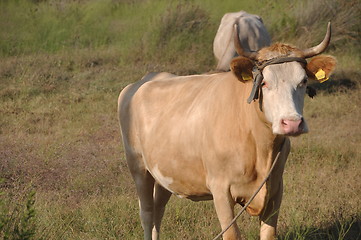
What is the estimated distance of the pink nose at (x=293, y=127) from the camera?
418 centimetres

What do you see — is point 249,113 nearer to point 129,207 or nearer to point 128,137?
point 128,137

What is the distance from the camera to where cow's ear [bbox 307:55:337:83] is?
474cm

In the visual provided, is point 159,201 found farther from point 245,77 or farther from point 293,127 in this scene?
point 293,127

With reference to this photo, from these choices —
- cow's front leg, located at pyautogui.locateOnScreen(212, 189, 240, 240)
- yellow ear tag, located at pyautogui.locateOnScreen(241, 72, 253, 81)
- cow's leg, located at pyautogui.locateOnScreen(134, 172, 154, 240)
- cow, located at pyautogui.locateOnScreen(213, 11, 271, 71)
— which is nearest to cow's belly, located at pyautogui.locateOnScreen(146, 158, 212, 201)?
cow's front leg, located at pyautogui.locateOnScreen(212, 189, 240, 240)

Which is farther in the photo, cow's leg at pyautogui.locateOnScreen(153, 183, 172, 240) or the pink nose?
cow's leg at pyautogui.locateOnScreen(153, 183, 172, 240)

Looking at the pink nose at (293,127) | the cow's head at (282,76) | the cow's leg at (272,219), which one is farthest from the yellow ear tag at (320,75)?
the cow's leg at (272,219)

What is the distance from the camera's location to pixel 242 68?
4.68 m

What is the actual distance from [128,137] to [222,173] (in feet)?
5.11

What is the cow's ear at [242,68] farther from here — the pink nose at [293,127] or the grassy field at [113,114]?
the grassy field at [113,114]

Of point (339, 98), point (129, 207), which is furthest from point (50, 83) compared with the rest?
point (129, 207)

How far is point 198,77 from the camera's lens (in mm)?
5793

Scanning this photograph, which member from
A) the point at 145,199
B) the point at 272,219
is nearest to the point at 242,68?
the point at 272,219

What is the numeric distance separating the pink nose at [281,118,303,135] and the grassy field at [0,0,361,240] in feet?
5.21

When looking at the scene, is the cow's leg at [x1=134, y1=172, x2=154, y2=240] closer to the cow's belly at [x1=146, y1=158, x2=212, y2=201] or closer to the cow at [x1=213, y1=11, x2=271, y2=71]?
the cow's belly at [x1=146, y1=158, x2=212, y2=201]
